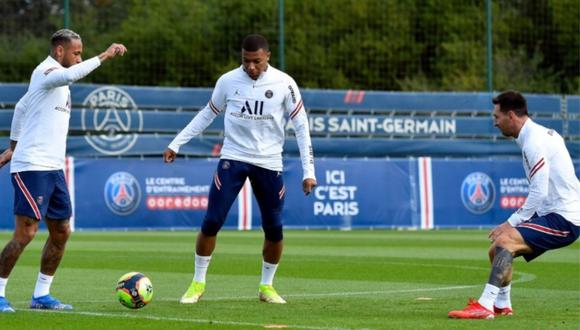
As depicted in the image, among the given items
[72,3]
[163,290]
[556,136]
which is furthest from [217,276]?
[72,3]

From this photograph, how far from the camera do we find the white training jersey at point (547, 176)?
34.7 ft

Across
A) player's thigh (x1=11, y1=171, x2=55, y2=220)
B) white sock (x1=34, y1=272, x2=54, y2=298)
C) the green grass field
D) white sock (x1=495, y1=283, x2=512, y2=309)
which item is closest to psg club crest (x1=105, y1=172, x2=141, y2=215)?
the green grass field

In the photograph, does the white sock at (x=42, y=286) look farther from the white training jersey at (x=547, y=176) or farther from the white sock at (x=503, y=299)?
the white training jersey at (x=547, y=176)

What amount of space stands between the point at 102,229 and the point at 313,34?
18.3 m

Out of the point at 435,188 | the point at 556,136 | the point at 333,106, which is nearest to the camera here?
the point at 556,136

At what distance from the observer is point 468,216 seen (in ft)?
99.5

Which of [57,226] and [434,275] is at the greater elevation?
[57,226]

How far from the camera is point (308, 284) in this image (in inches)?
582

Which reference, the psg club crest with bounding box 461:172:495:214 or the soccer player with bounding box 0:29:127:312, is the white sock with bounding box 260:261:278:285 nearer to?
the soccer player with bounding box 0:29:127:312

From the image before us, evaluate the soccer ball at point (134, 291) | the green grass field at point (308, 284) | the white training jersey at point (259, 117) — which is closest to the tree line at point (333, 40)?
the green grass field at point (308, 284)

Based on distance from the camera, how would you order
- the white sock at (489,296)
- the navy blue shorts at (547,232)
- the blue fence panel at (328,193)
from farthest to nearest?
1. the blue fence panel at (328,193)
2. the navy blue shorts at (547,232)
3. the white sock at (489,296)

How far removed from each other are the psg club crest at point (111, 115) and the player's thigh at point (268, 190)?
17715 mm

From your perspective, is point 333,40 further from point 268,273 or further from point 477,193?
point 268,273

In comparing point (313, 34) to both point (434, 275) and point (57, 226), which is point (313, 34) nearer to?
point (434, 275)
